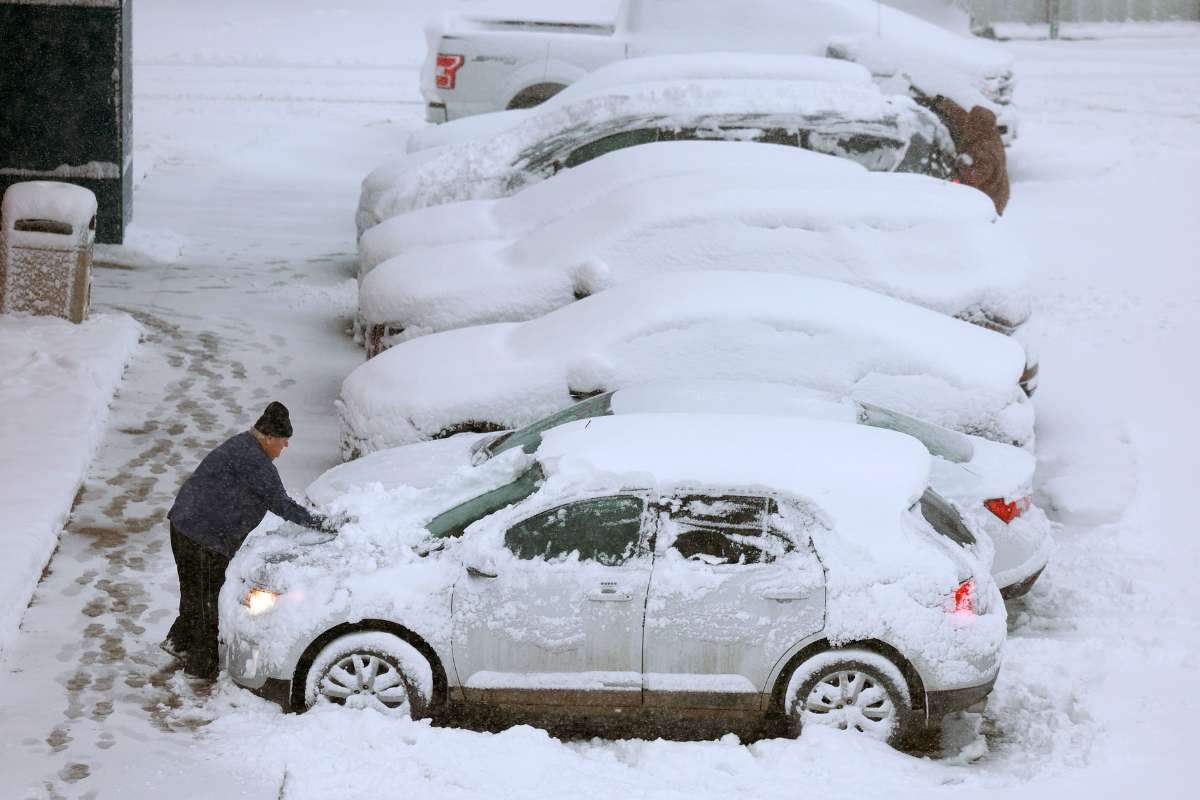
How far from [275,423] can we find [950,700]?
10.4 ft

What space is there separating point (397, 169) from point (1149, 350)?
6.70 m

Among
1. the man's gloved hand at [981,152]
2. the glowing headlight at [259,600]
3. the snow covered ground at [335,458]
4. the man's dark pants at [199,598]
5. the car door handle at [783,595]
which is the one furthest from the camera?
the man's gloved hand at [981,152]

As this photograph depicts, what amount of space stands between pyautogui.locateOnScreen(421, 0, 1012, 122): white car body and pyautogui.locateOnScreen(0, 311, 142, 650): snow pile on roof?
5.91 meters

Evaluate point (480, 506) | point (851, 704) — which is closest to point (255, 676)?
point (480, 506)

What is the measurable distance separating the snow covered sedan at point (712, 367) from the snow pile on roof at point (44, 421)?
1753mm

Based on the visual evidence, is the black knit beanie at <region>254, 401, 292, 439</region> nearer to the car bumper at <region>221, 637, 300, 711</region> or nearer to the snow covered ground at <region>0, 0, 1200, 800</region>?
the car bumper at <region>221, 637, 300, 711</region>

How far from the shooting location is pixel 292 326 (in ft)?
43.0

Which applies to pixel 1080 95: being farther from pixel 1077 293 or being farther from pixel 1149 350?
pixel 1149 350

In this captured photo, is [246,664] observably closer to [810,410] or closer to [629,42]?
[810,410]

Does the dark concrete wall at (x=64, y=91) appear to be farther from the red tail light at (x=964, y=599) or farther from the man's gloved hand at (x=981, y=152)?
the red tail light at (x=964, y=599)

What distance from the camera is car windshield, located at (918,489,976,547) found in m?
6.89

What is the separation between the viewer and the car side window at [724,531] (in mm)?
6473

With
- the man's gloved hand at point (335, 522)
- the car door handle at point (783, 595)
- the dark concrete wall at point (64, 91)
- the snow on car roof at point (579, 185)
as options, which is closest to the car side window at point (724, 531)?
the car door handle at point (783, 595)

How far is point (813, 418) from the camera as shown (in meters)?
7.88
